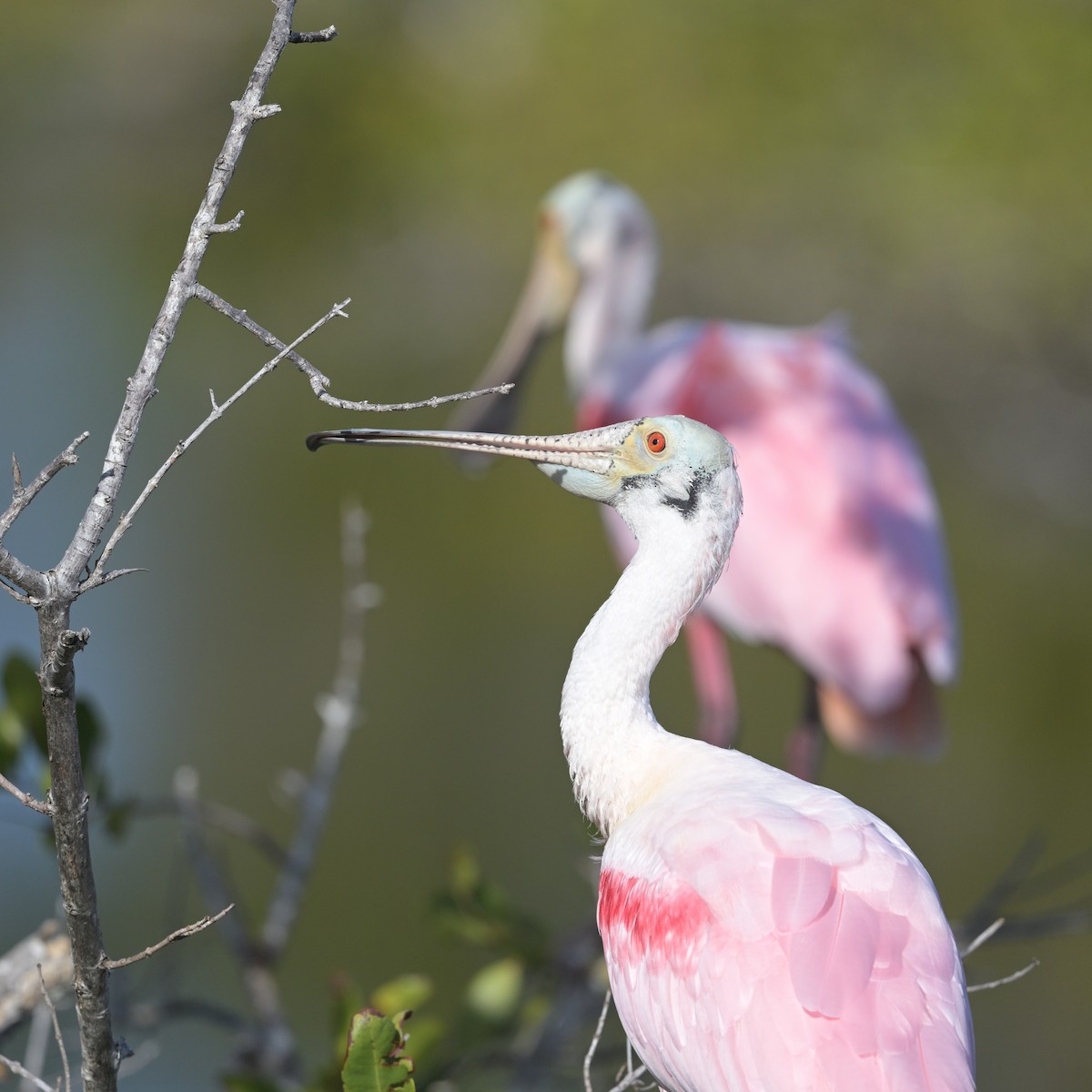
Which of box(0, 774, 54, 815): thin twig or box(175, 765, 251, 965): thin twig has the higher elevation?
box(0, 774, 54, 815): thin twig

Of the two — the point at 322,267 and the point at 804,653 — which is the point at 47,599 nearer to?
the point at 804,653

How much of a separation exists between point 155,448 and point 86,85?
13357 millimetres

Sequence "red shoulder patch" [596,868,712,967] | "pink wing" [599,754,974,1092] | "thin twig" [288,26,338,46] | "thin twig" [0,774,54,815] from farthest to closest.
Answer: "red shoulder patch" [596,868,712,967] → "pink wing" [599,754,974,1092] → "thin twig" [288,26,338,46] → "thin twig" [0,774,54,815]

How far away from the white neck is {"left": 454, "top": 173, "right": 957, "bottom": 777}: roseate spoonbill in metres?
1.84

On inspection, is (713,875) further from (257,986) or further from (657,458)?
(257,986)

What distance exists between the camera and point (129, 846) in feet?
19.9

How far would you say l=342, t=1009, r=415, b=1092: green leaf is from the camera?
1.97 meters

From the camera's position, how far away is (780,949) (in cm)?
229

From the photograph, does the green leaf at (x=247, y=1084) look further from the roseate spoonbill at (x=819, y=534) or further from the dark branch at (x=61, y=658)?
the roseate spoonbill at (x=819, y=534)

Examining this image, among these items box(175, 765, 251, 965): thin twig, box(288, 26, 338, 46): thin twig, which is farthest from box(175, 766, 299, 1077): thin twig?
box(288, 26, 338, 46): thin twig

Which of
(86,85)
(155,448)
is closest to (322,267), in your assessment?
(155,448)

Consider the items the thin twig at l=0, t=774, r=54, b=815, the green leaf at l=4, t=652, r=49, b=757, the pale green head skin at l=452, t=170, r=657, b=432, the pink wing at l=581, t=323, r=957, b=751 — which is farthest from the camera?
the pale green head skin at l=452, t=170, r=657, b=432

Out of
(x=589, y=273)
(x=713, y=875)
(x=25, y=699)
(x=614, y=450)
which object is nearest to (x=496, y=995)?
(x=713, y=875)

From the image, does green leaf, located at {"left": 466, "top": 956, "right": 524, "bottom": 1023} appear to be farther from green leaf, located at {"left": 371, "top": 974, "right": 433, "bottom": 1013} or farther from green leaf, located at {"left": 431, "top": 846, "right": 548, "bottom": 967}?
green leaf, located at {"left": 371, "top": 974, "right": 433, "bottom": 1013}
